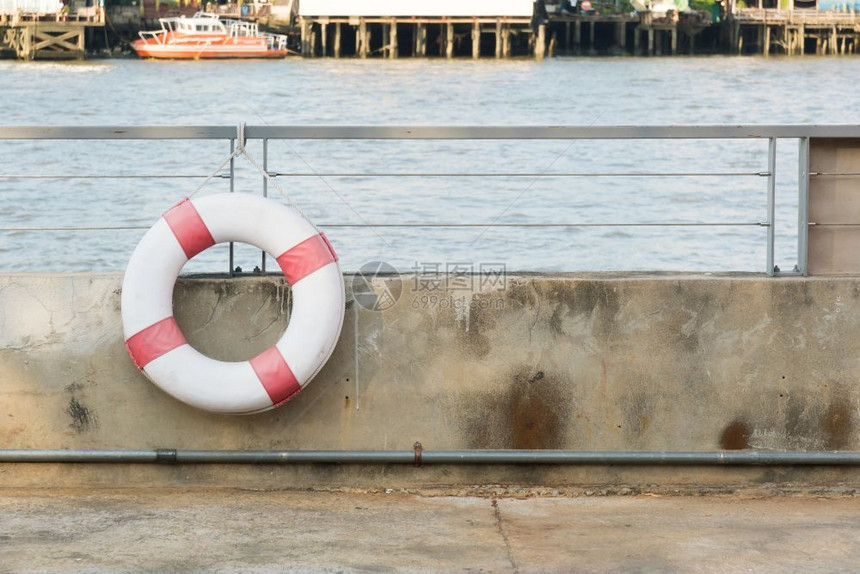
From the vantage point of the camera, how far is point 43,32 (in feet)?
233

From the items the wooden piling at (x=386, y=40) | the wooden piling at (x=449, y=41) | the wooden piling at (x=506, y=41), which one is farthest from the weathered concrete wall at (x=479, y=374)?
the wooden piling at (x=506, y=41)

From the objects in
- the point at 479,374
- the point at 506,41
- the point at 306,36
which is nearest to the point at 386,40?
the point at 306,36

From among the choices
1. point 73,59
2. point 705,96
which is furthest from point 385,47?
point 705,96

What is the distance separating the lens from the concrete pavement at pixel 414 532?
4121 millimetres

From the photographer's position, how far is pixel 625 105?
45.8 m

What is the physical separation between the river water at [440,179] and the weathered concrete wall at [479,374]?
480 millimetres

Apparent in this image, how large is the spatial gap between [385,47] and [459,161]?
170ft

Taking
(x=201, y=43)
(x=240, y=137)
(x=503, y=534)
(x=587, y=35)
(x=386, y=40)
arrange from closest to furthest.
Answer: (x=503, y=534) < (x=240, y=137) < (x=201, y=43) < (x=386, y=40) < (x=587, y=35)

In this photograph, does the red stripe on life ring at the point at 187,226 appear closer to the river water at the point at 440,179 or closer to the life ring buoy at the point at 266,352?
the life ring buoy at the point at 266,352

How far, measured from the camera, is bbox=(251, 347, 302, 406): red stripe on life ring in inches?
188

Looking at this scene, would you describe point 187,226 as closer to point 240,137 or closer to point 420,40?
point 240,137

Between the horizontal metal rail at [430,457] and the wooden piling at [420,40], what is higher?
the wooden piling at [420,40]

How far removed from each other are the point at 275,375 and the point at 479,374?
0.76 meters

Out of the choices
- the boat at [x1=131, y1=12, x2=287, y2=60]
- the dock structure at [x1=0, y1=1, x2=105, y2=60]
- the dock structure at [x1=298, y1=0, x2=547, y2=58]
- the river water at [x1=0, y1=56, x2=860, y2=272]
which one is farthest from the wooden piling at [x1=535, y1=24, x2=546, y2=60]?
the dock structure at [x1=0, y1=1, x2=105, y2=60]
